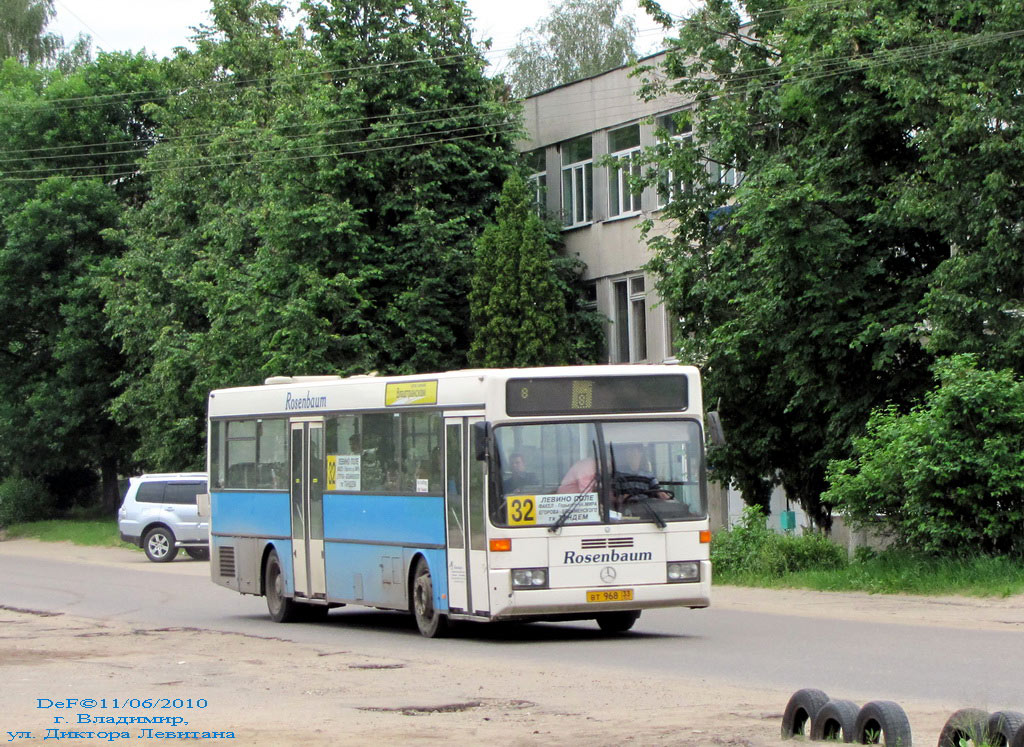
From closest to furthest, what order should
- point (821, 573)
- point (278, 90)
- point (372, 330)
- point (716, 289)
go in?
1. point (821, 573)
2. point (716, 289)
3. point (372, 330)
4. point (278, 90)

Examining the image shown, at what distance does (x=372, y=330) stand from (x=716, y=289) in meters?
11.7

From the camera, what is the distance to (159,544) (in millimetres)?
36344

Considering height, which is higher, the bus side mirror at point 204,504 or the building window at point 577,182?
the building window at point 577,182

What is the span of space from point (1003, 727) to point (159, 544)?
1220 inches

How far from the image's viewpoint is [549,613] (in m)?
14.9

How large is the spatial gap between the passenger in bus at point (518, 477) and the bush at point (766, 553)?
326 inches

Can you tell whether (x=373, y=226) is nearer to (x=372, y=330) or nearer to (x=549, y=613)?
(x=372, y=330)

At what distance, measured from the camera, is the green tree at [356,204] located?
34.7 m

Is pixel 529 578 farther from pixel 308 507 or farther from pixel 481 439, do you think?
pixel 308 507

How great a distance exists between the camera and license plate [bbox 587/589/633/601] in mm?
14883

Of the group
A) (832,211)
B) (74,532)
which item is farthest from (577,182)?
(74,532)

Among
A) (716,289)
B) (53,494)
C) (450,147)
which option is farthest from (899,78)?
(53,494)

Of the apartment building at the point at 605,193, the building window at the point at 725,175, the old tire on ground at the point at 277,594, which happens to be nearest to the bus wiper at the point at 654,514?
the old tire on ground at the point at 277,594

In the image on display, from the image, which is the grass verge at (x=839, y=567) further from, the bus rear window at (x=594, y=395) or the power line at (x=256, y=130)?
the power line at (x=256, y=130)
